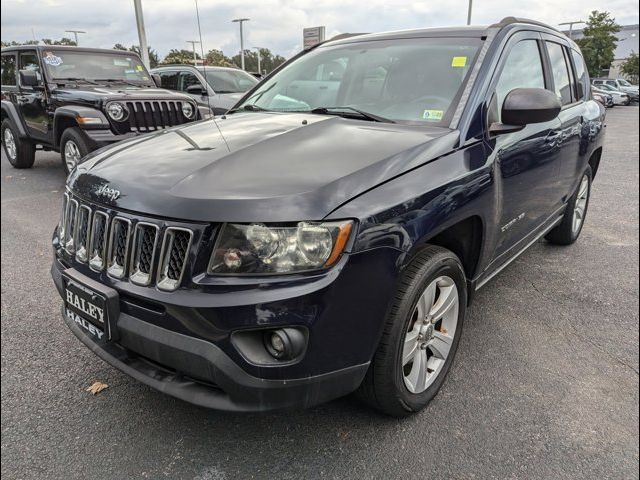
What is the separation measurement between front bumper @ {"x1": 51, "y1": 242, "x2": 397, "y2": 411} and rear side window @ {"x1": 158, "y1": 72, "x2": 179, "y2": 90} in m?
9.36

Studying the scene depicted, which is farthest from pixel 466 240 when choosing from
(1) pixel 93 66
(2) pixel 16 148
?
(2) pixel 16 148

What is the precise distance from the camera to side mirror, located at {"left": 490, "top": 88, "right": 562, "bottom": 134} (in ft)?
8.11

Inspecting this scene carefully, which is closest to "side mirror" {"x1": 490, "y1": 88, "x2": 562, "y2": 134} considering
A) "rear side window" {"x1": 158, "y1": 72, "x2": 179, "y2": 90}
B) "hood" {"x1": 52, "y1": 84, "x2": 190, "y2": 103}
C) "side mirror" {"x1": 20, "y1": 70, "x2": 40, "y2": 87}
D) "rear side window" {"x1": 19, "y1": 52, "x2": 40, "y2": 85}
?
"hood" {"x1": 52, "y1": 84, "x2": 190, "y2": 103}

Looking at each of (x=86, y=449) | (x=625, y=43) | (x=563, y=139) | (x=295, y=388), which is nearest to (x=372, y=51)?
(x=563, y=139)

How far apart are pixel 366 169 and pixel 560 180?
7.35 feet

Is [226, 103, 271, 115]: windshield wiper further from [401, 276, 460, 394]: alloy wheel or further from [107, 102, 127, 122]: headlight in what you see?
[107, 102, 127, 122]: headlight

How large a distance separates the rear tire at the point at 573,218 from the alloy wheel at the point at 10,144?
8.08m

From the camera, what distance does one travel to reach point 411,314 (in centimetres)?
204

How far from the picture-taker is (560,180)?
11.7 ft

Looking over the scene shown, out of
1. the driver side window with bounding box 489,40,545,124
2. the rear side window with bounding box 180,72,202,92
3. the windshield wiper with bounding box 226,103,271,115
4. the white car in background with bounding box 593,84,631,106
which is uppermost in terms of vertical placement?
the driver side window with bounding box 489,40,545,124

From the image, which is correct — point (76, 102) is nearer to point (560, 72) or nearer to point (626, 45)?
point (560, 72)

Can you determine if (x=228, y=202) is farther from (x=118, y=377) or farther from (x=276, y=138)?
(x=118, y=377)

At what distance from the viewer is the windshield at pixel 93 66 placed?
7.13 metres

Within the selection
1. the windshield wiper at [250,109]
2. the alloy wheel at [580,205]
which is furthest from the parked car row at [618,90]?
the windshield wiper at [250,109]
